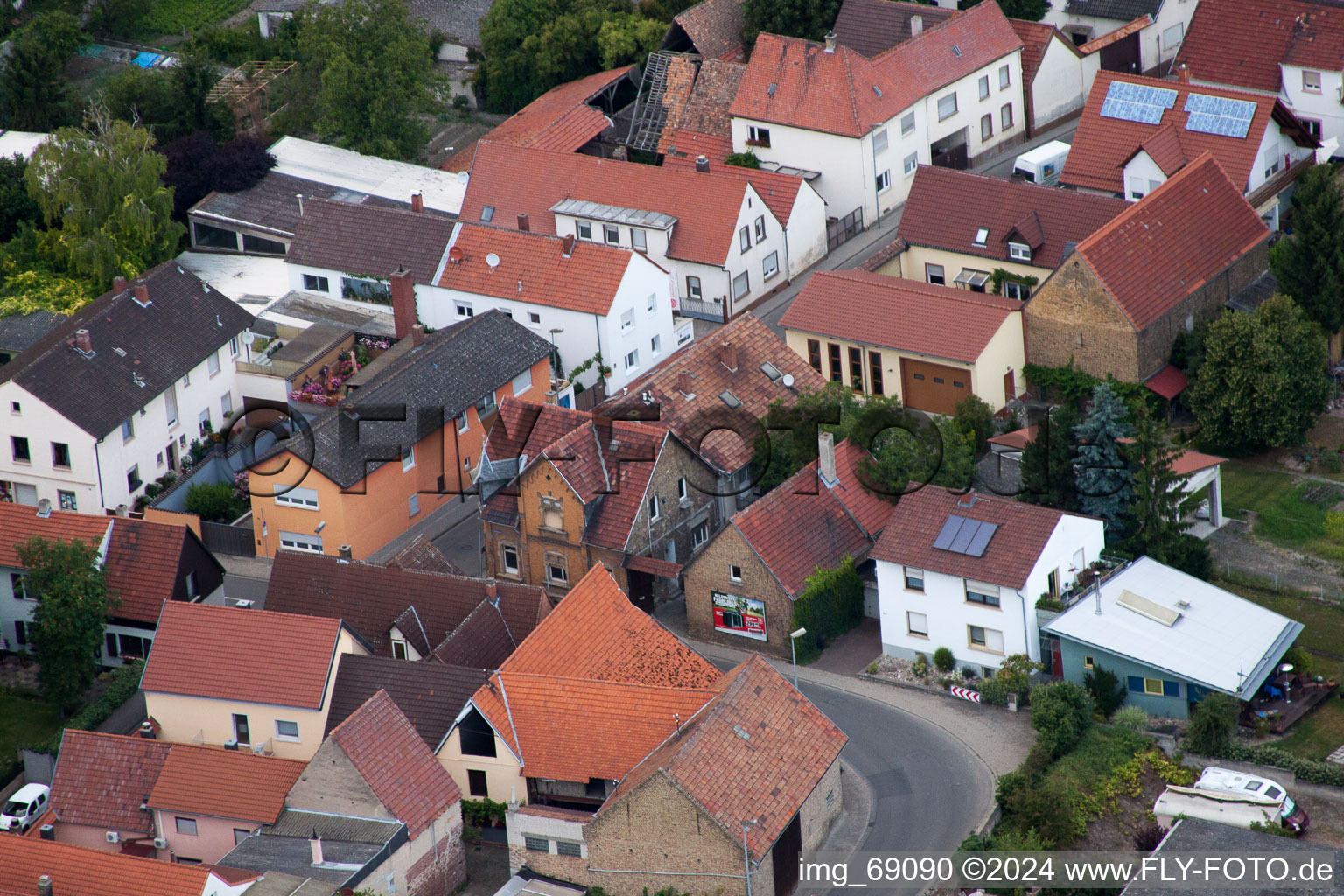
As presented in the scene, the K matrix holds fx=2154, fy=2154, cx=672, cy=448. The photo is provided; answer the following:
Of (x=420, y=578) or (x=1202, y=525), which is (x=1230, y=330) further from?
(x=420, y=578)

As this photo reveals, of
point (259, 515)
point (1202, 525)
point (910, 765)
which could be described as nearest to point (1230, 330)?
point (1202, 525)

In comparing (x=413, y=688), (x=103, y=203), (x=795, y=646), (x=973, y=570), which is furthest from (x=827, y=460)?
(x=103, y=203)

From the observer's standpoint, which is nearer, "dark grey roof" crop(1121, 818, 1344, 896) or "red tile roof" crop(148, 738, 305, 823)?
"dark grey roof" crop(1121, 818, 1344, 896)

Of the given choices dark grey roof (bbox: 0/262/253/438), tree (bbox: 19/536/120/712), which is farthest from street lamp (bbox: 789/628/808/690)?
dark grey roof (bbox: 0/262/253/438)

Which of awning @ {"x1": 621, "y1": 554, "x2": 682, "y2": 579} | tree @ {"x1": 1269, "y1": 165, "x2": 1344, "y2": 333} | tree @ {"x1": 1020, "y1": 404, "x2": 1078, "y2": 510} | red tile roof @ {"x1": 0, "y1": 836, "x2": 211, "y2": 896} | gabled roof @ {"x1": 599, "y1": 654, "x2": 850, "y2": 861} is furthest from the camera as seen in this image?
tree @ {"x1": 1269, "y1": 165, "x2": 1344, "y2": 333}

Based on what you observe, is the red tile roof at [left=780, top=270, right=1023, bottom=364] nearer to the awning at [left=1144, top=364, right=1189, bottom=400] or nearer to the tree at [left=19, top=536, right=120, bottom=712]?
the awning at [left=1144, top=364, right=1189, bottom=400]
